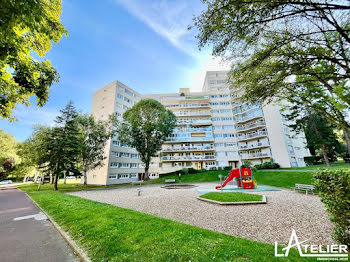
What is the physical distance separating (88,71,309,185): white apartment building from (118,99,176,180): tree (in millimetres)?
8465

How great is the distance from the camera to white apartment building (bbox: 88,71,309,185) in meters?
33.6

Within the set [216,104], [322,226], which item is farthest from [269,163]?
[322,226]

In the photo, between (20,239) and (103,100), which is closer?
(20,239)

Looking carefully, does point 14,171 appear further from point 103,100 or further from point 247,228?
point 247,228

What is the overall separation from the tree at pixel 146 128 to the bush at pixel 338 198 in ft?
87.5

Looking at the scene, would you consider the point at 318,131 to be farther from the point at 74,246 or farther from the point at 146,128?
the point at 74,246

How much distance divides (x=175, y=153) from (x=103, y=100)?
24142 millimetres

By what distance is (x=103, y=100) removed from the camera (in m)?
39.1

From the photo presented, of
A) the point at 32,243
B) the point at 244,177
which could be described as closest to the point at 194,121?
the point at 244,177

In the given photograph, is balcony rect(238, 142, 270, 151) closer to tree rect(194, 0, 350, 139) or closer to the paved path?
tree rect(194, 0, 350, 139)

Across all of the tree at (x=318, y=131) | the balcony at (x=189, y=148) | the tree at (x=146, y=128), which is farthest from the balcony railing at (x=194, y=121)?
the tree at (x=318, y=131)

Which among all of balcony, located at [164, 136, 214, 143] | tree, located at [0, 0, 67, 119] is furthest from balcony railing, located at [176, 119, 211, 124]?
tree, located at [0, 0, 67, 119]

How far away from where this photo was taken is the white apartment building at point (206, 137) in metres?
33.6

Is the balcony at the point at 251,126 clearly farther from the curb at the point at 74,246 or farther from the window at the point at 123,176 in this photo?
the curb at the point at 74,246
